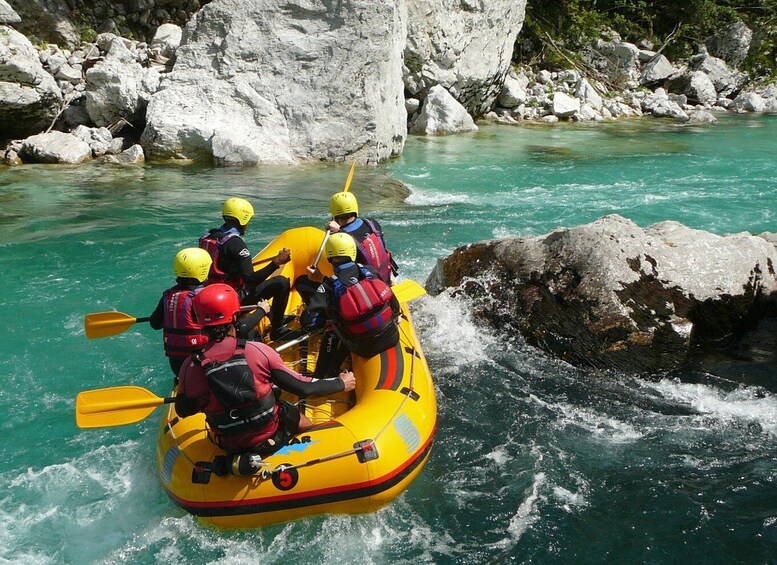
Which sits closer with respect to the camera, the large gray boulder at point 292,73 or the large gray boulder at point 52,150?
the large gray boulder at point 52,150

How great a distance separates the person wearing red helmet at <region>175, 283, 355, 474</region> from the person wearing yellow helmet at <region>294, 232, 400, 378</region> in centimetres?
74

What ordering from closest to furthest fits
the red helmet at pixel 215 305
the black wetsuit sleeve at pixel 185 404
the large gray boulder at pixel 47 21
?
the red helmet at pixel 215 305 < the black wetsuit sleeve at pixel 185 404 < the large gray boulder at pixel 47 21

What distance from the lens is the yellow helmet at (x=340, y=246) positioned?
4441mm

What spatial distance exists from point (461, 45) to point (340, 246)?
15.2 meters

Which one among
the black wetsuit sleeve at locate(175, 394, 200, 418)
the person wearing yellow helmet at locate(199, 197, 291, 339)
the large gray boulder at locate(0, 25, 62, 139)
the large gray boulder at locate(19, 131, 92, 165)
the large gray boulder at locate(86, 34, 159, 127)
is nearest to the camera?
the black wetsuit sleeve at locate(175, 394, 200, 418)

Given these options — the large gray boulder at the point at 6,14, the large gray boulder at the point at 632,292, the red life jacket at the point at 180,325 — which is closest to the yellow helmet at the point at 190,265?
the red life jacket at the point at 180,325

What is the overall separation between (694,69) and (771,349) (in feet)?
75.6

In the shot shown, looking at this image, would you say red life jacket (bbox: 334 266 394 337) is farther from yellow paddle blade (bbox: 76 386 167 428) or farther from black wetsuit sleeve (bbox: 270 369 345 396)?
yellow paddle blade (bbox: 76 386 167 428)

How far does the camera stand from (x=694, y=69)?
81.8ft

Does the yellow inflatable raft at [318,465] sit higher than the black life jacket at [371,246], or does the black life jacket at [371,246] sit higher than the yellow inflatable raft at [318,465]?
the black life jacket at [371,246]

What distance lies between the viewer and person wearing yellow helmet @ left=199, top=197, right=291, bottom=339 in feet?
15.9

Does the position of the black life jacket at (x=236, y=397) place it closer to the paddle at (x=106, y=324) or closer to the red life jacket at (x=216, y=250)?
the paddle at (x=106, y=324)

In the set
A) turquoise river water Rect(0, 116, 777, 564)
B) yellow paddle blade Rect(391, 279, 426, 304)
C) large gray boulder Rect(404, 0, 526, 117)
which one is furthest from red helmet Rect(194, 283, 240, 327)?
large gray boulder Rect(404, 0, 526, 117)

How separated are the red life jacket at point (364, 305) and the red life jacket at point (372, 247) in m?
0.67
